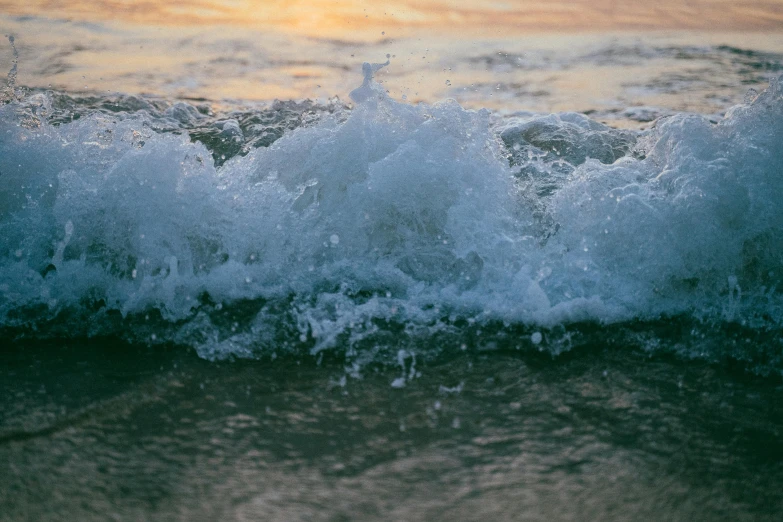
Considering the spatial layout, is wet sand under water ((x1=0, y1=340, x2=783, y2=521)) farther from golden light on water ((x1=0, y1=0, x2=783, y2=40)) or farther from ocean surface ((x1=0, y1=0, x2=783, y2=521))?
golden light on water ((x1=0, y1=0, x2=783, y2=40))

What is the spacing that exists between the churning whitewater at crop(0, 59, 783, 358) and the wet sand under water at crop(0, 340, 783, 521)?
0.26 meters

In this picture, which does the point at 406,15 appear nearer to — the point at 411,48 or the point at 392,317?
the point at 411,48

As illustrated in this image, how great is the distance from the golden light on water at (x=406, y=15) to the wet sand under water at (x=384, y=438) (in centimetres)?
533

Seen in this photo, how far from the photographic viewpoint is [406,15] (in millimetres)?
7555

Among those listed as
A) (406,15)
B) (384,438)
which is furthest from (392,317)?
(406,15)

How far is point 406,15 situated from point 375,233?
4.74 metres

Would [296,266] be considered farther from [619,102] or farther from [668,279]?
[619,102]

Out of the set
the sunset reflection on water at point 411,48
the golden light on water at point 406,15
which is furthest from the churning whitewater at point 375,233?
the golden light on water at point 406,15

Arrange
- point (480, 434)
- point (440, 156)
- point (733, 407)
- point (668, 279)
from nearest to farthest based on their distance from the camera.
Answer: point (480, 434) < point (733, 407) < point (668, 279) < point (440, 156)

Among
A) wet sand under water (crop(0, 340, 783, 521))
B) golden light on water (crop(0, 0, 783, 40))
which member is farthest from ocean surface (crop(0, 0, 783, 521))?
golden light on water (crop(0, 0, 783, 40))

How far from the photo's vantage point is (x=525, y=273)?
3.13 m

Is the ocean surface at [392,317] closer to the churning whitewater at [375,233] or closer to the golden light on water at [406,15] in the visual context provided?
the churning whitewater at [375,233]

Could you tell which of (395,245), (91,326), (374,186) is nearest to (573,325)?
(395,245)

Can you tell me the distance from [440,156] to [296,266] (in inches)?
32.1
